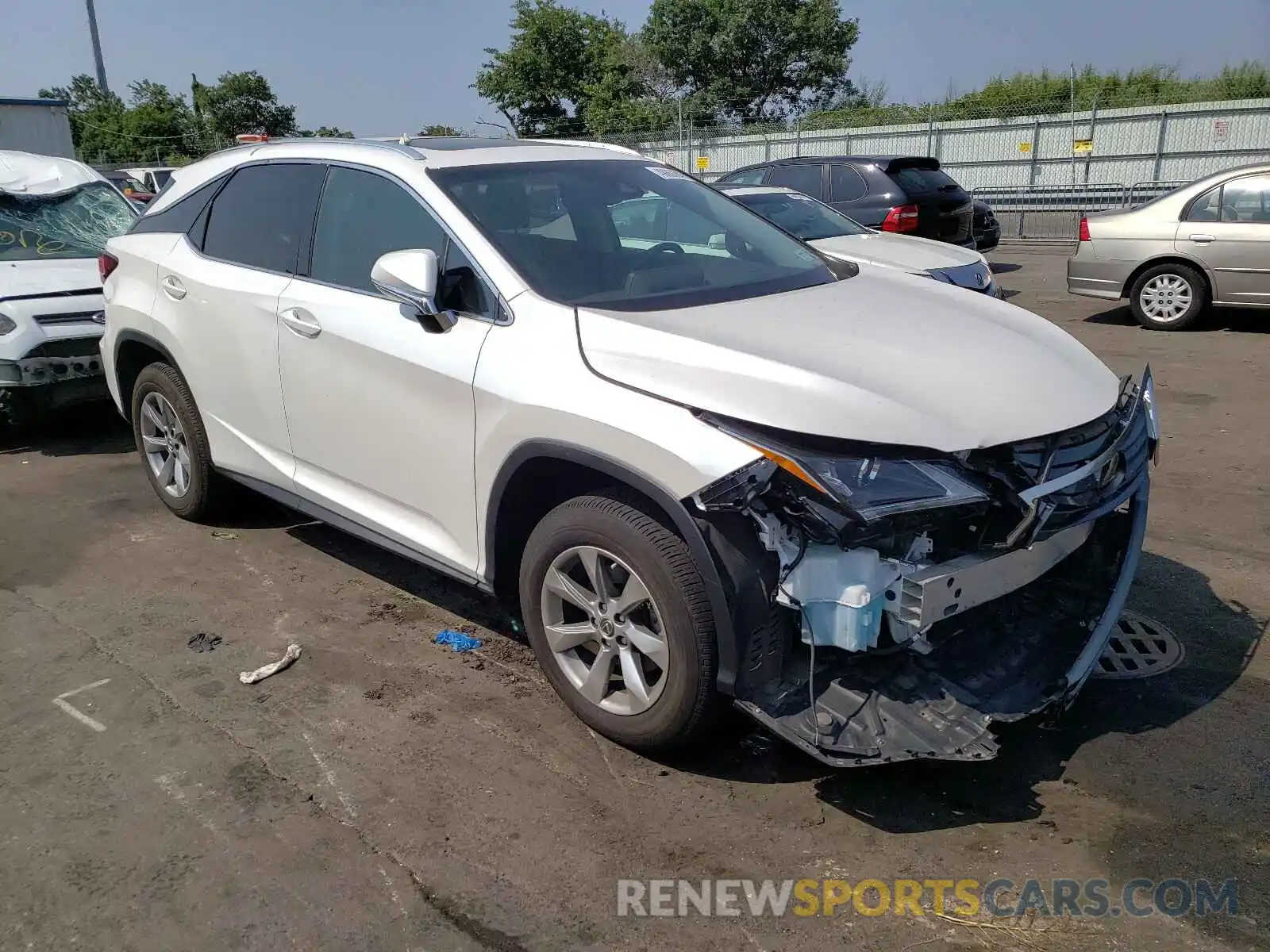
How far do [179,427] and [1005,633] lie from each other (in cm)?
405

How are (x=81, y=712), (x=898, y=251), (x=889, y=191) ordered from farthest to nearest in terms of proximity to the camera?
1. (x=889, y=191)
2. (x=898, y=251)
3. (x=81, y=712)

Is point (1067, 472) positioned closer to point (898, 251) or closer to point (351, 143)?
point (351, 143)

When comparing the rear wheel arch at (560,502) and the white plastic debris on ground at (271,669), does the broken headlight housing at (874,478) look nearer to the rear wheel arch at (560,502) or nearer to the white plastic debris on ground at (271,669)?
the rear wheel arch at (560,502)

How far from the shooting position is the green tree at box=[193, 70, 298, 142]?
148ft

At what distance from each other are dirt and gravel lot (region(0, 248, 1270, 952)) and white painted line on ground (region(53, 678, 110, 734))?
3 centimetres

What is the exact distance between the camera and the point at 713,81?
48281mm

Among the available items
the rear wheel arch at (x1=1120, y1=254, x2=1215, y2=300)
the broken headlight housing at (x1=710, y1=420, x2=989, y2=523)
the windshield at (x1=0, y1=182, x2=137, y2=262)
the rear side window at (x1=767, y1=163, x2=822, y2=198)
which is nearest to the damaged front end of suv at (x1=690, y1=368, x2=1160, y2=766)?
the broken headlight housing at (x1=710, y1=420, x2=989, y2=523)

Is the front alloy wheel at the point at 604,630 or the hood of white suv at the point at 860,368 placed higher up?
the hood of white suv at the point at 860,368

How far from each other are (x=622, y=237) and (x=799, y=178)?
1007 cm

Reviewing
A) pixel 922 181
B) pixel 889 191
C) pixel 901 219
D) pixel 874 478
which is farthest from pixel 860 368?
pixel 922 181

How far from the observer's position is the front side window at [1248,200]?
31.3 ft

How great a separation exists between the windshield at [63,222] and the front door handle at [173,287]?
322cm

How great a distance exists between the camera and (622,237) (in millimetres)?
4031

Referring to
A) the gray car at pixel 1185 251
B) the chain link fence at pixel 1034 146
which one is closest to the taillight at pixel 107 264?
the gray car at pixel 1185 251
